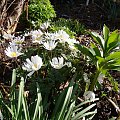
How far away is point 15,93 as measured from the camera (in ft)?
8.33

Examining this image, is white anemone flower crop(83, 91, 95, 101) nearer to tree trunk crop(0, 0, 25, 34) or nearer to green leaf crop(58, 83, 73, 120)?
green leaf crop(58, 83, 73, 120)

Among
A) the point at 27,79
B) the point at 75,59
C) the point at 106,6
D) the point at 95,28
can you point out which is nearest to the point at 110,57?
the point at 75,59

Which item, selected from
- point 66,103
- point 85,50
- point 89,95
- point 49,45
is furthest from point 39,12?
Answer: point 66,103

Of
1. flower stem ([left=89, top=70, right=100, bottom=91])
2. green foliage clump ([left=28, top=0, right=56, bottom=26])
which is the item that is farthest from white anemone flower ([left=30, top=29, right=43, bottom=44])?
green foliage clump ([left=28, top=0, right=56, bottom=26])

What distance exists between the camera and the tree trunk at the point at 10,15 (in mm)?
3801

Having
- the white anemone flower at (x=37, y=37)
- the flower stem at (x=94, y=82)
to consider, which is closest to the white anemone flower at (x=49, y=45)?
the white anemone flower at (x=37, y=37)

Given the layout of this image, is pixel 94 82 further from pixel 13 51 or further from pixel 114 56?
pixel 13 51

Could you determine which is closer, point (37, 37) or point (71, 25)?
point (37, 37)

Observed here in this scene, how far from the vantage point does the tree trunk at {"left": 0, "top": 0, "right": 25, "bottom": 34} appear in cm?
380

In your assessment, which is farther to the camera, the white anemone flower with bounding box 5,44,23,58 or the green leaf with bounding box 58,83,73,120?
the white anemone flower with bounding box 5,44,23,58

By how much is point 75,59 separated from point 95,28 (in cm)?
196

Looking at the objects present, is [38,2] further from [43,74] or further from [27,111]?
[27,111]

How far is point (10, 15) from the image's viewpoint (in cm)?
396

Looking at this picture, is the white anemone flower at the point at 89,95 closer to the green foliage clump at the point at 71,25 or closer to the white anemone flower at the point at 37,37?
the white anemone flower at the point at 37,37
